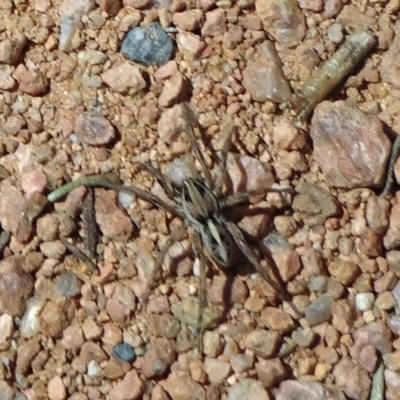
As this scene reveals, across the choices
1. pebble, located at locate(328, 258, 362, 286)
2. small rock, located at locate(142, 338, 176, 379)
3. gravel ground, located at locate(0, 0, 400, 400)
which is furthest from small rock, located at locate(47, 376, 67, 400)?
pebble, located at locate(328, 258, 362, 286)

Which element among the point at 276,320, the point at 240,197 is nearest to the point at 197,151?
the point at 240,197

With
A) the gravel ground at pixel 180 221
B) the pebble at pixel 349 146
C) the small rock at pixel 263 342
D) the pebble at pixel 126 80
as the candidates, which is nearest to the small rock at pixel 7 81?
the gravel ground at pixel 180 221

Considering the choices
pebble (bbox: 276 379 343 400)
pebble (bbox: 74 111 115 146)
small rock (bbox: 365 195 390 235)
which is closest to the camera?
pebble (bbox: 276 379 343 400)

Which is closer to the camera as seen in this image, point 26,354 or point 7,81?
point 26,354

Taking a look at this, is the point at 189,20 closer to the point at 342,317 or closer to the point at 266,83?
the point at 266,83

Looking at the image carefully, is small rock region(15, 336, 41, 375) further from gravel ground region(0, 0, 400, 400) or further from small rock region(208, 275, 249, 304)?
small rock region(208, 275, 249, 304)

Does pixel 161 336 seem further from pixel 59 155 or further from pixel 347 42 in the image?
pixel 347 42

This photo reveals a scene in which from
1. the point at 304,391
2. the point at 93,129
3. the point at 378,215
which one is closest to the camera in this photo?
the point at 304,391
